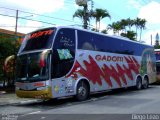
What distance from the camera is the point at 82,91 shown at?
18141 millimetres

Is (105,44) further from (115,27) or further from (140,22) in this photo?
(140,22)

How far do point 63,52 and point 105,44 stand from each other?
178 inches

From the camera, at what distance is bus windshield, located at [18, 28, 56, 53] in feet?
53.9

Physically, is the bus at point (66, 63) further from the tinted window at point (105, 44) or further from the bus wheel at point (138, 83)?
the bus wheel at point (138, 83)

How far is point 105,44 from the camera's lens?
20.7 meters

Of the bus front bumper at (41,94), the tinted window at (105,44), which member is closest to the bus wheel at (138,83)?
the tinted window at (105,44)

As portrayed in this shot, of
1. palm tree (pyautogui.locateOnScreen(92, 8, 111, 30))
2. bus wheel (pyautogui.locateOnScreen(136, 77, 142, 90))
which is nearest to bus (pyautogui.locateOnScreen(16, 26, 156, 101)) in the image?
bus wheel (pyautogui.locateOnScreen(136, 77, 142, 90))

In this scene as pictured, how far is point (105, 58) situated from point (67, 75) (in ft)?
14.0

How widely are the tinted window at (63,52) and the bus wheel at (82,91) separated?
1381 millimetres

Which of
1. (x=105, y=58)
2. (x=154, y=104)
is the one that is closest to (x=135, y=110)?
(x=154, y=104)

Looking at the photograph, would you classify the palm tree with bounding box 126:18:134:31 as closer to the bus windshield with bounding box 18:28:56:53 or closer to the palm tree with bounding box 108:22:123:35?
the palm tree with bounding box 108:22:123:35

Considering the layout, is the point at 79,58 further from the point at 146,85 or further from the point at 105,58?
the point at 146,85

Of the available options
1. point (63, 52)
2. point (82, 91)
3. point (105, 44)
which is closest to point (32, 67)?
point (63, 52)

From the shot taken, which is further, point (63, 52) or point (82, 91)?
point (82, 91)
